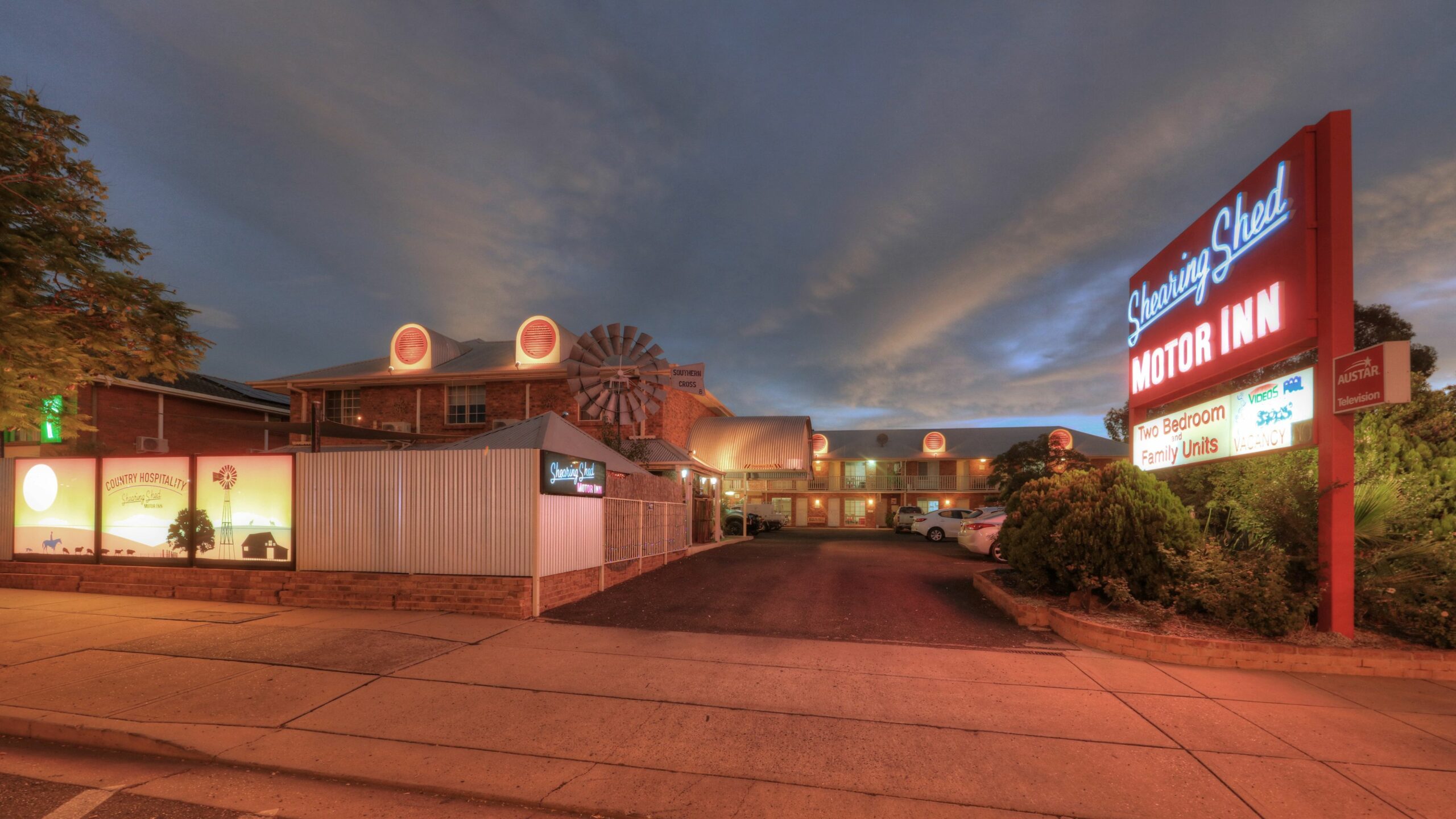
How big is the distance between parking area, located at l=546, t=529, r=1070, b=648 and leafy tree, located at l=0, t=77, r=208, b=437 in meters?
6.54

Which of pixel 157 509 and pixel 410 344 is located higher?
pixel 410 344

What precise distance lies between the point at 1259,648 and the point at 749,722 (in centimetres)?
569

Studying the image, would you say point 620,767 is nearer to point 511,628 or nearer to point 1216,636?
point 511,628

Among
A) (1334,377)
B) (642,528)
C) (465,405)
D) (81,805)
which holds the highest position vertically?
(465,405)

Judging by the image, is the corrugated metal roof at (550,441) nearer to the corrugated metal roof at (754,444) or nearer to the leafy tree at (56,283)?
the leafy tree at (56,283)

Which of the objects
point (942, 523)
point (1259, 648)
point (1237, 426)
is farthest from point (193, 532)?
point (942, 523)

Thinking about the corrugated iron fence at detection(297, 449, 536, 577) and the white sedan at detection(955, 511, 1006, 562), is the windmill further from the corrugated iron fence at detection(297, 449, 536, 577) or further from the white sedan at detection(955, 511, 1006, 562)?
the white sedan at detection(955, 511, 1006, 562)

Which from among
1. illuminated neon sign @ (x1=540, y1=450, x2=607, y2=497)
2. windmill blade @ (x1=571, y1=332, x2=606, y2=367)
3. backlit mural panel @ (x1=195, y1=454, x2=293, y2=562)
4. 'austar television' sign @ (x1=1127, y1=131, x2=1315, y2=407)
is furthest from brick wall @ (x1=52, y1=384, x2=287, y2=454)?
'austar television' sign @ (x1=1127, y1=131, x2=1315, y2=407)

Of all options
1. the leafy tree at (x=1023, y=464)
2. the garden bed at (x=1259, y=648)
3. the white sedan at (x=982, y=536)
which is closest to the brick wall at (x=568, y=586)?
the garden bed at (x=1259, y=648)

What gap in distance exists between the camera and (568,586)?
10672mm

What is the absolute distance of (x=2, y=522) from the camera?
12.3 meters

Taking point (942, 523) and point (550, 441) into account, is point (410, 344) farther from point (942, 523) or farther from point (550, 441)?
point (942, 523)

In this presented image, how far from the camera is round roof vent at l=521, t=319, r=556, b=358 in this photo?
76.2 ft

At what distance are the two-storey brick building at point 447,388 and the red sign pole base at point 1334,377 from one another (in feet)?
59.7
